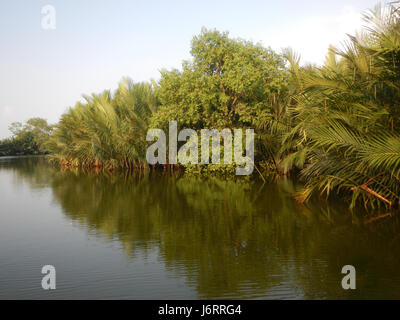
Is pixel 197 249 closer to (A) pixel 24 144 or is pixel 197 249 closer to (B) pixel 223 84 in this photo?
(B) pixel 223 84

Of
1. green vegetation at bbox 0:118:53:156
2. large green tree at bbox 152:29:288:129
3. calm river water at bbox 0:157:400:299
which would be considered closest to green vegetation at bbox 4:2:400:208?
large green tree at bbox 152:29:288:129

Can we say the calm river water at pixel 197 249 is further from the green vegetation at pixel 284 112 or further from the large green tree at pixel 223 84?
the large green tree at pixel 223 84

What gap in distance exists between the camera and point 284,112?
56.7 ft

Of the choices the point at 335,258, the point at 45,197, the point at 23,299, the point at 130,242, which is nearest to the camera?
the point at 23,299

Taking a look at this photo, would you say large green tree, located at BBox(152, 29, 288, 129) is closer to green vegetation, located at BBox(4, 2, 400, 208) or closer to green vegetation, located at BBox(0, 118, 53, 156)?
green vegetation, located at BBox(4, 2, 400, 208)

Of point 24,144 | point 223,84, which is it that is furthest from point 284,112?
point 24,144

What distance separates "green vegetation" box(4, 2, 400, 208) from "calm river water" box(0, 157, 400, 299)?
145 centimetres

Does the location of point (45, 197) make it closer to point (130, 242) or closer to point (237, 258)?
point (130, 242)

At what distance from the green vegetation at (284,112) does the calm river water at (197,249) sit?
145 cm

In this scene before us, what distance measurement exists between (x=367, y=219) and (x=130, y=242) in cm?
532

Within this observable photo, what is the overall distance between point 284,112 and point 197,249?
12.5 metres

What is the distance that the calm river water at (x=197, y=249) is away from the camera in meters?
4.50
